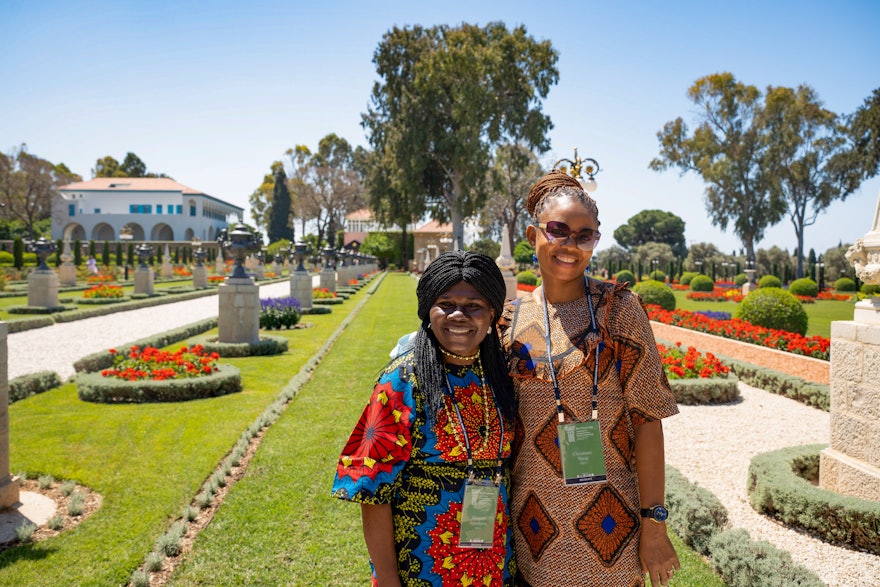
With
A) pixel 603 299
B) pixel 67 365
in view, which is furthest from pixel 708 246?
pixel 603 299

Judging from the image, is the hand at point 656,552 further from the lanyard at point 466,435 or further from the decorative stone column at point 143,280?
the decorative stone column at point 143,280

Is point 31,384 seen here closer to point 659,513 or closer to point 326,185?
point 659,513

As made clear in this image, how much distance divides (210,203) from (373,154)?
46.9 meters

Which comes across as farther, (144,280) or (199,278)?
(199,278)

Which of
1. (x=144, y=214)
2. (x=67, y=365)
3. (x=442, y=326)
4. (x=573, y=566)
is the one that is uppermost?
(x=144, y=214)

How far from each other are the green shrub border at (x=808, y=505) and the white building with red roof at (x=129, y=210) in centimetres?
6935

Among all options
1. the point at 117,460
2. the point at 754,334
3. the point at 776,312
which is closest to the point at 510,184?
the point at 776,312

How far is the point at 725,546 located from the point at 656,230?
82.2 meters

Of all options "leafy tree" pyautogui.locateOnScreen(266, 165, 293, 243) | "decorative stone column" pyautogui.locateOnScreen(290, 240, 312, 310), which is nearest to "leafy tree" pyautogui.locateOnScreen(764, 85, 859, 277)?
"decorative stone column" pyautogui.locateOnScreen(290, 240, 312, 310)

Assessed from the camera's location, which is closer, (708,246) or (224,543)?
(224,543)

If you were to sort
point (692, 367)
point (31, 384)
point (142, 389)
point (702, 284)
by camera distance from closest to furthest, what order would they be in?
point (142, 389) → point (31, 384) → point (692, 367) → point (702, 284)

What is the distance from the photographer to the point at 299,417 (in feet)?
20.6

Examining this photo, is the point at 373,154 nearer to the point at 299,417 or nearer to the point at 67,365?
the point at 67,365

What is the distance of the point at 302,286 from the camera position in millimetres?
18125
